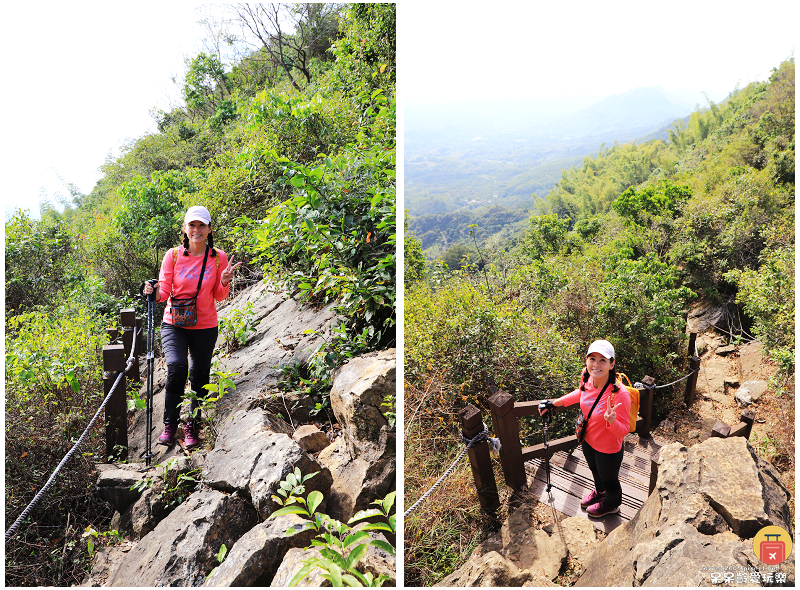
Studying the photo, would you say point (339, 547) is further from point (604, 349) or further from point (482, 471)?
point (604, 349)

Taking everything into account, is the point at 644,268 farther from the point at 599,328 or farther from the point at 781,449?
the point at 781,449

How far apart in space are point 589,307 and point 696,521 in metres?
5.83

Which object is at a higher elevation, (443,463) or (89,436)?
(89,436)

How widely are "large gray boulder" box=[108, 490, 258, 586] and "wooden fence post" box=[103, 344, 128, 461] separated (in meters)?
1.30

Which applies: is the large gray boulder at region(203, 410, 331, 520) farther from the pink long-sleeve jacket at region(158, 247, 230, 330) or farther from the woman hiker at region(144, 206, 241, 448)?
the pink long-sleeve jacket at region(158, 247, 230, 330)

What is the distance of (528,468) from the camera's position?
3.53 m

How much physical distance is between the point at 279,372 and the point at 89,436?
4.89ft

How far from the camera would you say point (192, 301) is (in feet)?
9.18

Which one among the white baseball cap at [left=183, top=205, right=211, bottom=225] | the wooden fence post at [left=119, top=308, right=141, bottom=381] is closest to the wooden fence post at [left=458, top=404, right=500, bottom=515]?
the white baseball cap at [left=183, top=205, right=211, bottom=225]

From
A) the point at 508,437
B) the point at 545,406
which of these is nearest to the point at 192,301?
the point at 508,437

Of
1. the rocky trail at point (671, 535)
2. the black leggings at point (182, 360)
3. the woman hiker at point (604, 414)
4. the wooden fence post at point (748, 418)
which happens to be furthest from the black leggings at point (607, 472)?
the black leggings at point (182, 360)

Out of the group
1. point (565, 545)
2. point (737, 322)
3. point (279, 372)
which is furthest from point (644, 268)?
point (279, 372)

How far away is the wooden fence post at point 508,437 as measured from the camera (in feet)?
9.16

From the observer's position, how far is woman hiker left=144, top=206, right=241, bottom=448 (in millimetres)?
2789
